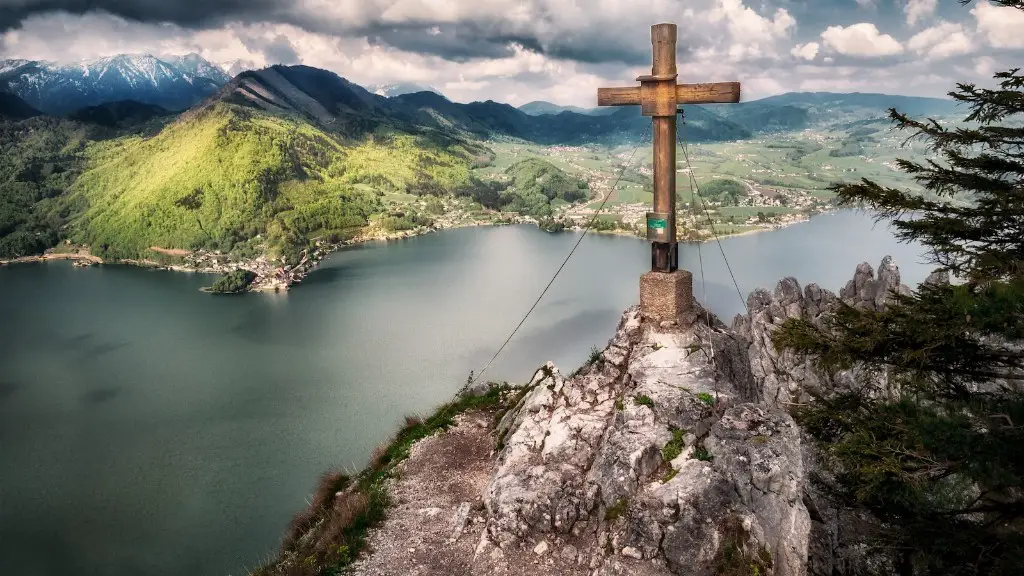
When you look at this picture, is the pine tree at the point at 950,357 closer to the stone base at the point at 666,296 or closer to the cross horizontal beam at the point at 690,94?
the cross horizontal beam at the point at 690,94

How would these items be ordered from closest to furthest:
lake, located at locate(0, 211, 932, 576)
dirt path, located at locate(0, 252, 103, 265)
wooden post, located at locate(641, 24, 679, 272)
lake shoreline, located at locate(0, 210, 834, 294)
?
1. wooden post, located at locate(641, 24, 679, 272)
2. lake, located at locate(0, 211, 932, 576)
3. lake shoreline, located at locate(0, 210, 834, 294)
4. dirt path, located at locate(0, 252, 103, 265)

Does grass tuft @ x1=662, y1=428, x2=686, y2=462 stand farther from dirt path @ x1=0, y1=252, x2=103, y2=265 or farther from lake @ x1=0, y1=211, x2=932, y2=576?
dirt path @ x1=0, y1=252, x2=103, y2=265

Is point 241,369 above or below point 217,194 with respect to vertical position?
below

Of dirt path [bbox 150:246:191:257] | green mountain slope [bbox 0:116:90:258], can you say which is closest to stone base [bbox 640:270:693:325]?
dirt path [bbox 150:246:191:257]

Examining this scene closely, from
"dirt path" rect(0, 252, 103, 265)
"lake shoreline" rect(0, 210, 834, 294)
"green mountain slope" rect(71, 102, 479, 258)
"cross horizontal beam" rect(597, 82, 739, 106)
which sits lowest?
"lake shoreline" rect(0, 210, 834, 294)

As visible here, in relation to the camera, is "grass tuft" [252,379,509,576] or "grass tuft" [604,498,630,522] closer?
"grass tuft" [604,498,630,522]

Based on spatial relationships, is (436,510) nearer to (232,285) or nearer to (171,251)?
(232,285)

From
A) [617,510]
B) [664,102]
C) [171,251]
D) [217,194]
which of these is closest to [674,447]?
[617,510]
